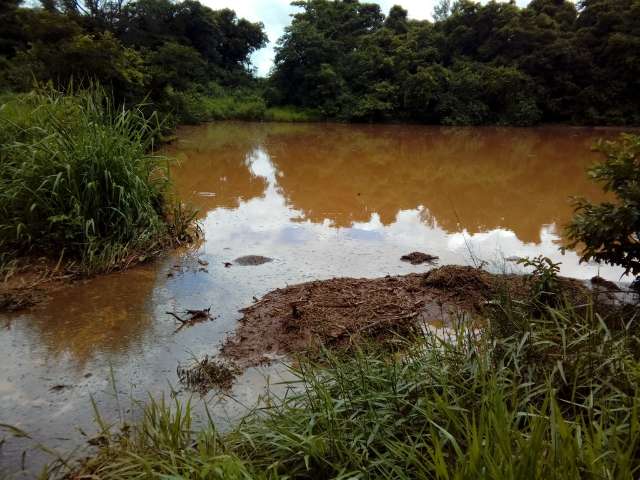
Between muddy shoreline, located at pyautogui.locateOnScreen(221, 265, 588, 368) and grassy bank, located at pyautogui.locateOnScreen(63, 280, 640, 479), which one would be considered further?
muddy shoreline, located at pyautogui.locateOnScreen(221, 265, 588, 368)

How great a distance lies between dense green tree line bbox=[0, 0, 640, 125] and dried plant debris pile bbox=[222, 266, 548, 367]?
14124 millimetres

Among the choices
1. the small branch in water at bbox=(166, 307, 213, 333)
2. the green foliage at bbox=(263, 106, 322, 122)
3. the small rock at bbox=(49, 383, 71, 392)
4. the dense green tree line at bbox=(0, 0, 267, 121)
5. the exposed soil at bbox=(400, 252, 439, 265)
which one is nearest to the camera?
the small rock at bbox=(49, 383, 71, 392)

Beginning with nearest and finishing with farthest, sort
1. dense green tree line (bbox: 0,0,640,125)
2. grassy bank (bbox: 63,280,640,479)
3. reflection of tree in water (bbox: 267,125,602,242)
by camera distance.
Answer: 1. grassy bank (bbox: 63,280,640,479)
2. reflection of tree in water (bbox: 267,125,602,242)
3. dense green tree line (bbox: 0,0,640,125)

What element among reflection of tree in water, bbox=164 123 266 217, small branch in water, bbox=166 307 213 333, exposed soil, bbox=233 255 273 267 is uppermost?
small branch in water, bbox=166 307 213 333

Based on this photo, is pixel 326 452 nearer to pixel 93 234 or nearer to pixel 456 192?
pixel 93 234

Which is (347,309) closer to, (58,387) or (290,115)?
(58,387)

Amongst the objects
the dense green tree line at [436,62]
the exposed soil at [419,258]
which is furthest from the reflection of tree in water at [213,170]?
the dense green tree line at [436,62]

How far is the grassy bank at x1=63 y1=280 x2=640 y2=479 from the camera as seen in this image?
1312mm

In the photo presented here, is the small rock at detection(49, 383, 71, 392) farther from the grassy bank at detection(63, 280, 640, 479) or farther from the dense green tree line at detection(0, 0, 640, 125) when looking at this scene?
the dense green tree line at detection(0, 0, 640, 125)

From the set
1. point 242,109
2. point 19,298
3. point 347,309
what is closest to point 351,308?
point 347,309

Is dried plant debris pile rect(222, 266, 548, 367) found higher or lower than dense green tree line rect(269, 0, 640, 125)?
lower

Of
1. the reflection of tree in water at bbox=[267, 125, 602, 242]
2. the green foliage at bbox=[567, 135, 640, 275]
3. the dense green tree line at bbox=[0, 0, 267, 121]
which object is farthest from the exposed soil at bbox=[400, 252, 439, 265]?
the dense green tree line at bbox=[0, 0, 267, 121]

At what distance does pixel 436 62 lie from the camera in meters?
21.2

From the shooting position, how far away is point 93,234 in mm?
3791
